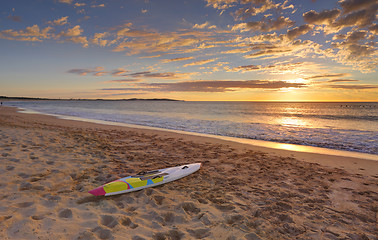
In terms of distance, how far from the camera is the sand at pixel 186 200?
357cm

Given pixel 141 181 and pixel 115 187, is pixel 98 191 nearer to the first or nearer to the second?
pixel 115 187

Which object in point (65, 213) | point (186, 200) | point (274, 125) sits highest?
point (65, 213)

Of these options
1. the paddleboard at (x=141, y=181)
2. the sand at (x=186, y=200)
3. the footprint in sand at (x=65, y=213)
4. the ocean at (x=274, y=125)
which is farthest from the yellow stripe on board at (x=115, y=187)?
the ocean at (x=274, y=125)

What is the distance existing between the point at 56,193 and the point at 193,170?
3.88 meters

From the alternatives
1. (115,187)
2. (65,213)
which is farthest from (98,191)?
(65,213)

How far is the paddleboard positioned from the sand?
0.49ft

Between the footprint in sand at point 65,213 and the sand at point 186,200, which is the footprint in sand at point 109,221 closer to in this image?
the sand at point 186,200

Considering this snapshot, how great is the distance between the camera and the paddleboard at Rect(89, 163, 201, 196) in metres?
4.88

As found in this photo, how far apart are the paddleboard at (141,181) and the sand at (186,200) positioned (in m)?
0.15

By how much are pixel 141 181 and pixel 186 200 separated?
1.42 metres

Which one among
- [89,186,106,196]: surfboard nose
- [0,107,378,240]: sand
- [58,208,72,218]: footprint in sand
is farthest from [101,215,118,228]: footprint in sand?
[89,186,106,196]: surfboard nose

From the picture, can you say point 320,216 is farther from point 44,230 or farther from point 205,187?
point 44,230

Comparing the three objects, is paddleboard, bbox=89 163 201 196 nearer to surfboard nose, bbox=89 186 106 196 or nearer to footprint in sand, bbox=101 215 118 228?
surfboard nose, bbox=89 186 106 196

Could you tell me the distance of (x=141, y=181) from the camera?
545 cm
